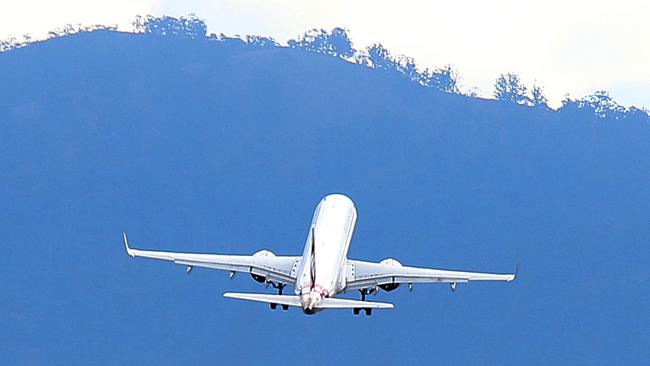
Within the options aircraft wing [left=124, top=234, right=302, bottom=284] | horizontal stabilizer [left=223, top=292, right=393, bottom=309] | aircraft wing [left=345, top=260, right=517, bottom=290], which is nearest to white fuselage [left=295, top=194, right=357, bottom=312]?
aircraft wing [left=345, top=260, right=517, bottom=290]

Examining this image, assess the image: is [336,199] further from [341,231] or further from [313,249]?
[313,249]

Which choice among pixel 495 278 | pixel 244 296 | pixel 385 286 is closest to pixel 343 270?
pixel 385 286

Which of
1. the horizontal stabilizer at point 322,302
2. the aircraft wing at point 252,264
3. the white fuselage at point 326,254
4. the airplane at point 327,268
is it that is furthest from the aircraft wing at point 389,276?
the horizontal stabilizer at point 322,302

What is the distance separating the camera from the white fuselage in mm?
129625

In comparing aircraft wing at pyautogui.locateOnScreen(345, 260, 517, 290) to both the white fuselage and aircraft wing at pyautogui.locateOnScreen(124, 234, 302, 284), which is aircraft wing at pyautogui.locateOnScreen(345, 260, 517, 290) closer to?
the white fuselage

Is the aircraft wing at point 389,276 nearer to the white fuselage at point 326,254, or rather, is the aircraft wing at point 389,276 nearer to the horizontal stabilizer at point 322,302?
the white fuselage at point 326,254

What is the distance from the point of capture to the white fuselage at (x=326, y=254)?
12962cm

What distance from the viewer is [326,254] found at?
13575cm

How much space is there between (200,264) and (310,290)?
46.5 feet

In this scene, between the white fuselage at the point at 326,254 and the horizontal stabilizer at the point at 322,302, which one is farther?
the white fuselage at the point at 326,254

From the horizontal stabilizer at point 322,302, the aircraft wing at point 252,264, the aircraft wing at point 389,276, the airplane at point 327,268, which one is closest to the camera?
the horizontal stabilizer at point 322,302

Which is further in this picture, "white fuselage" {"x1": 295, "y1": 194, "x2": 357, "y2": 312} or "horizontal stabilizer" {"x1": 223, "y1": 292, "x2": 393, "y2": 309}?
"white fuselage" {"x1": 295, "y1": 194, "x2": 357, "y2": 312}

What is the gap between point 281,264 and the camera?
139 m

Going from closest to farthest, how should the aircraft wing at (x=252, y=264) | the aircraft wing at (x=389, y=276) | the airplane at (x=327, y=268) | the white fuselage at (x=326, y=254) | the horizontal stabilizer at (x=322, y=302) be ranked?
the horizontal stabilizer at (x=322, y=302) → the white fuselage at (x=326, y=254) → the airplane at (x=327, y=268) → the aircraft wing at (x=389, y=276) → the aircraft wing at (x=252, y=264)
